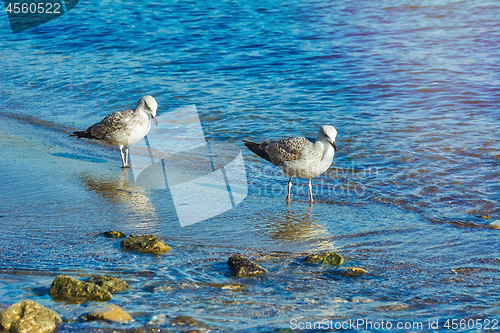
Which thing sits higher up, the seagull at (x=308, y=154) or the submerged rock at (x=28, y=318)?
the submerged rock at (x=28, y=318)

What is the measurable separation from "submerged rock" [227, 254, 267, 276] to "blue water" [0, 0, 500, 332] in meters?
0.09

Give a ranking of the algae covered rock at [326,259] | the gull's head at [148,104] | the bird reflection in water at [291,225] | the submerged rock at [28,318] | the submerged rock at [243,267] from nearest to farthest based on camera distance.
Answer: the submerged rock at [28,318] → the submerged rock at [243,267] → the algae covered rock at [326,259] → the bird reflection in water at [291,225] → the gull's head at [148,104]

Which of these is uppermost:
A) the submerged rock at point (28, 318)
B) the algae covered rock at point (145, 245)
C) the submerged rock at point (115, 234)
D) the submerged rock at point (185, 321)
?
the submerged rock at point (28, 318)

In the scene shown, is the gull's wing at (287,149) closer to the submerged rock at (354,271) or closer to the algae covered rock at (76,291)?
the submerged rock at (354,271)

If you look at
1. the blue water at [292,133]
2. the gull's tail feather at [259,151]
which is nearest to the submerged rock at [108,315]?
the blue water at [292,133]

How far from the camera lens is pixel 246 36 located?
51.0 ft

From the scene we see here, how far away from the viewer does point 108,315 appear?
3055 millimetres

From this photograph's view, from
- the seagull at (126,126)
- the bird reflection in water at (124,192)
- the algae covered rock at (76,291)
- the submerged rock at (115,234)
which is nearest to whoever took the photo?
the algae covered rock at (76,291)

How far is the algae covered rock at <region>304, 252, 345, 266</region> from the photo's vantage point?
4005mm

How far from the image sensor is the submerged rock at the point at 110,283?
3.43 m

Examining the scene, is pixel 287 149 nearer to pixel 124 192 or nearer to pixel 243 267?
pixel 124 192

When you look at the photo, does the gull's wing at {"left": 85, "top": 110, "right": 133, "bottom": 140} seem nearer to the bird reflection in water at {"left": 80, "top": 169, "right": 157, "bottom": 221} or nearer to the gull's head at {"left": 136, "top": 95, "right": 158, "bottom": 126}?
the gull's head at {"left": 136, "top": 95, "right": 158, "bottom": 126}

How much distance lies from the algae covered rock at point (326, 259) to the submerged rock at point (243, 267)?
42 centimetres

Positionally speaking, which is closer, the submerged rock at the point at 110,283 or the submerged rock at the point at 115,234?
the submerged rock at the point at 110,283
